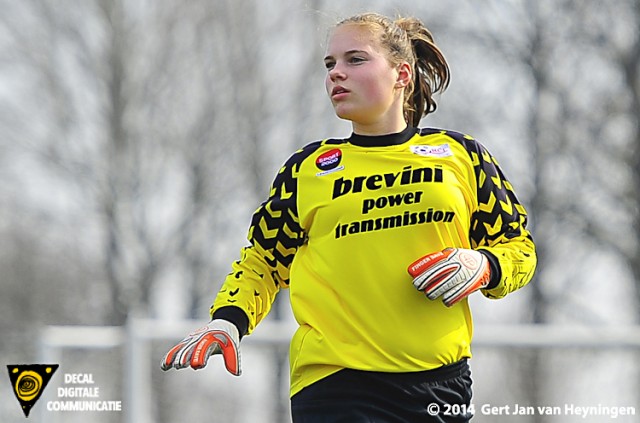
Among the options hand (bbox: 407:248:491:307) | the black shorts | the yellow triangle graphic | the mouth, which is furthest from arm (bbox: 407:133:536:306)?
the yellow triangle graphic

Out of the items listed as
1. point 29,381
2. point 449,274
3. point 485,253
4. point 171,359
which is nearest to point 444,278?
point 449,274

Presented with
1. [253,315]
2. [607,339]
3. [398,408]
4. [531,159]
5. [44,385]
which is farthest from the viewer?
[531,159]

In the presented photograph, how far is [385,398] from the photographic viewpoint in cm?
345

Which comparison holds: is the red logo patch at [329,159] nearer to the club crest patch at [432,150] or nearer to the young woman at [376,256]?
the young woman at [376,256]

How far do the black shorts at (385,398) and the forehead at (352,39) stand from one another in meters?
0.88

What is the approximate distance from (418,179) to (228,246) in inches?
407

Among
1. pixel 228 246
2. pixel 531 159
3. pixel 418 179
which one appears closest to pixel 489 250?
Answer: pixel 418 179

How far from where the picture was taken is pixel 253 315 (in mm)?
3697

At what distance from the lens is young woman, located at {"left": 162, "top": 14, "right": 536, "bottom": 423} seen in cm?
346

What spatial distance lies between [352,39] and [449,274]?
2.40 ft

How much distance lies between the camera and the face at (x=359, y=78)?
3.57m

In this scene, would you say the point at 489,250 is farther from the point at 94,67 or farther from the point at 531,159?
the point at 94,67

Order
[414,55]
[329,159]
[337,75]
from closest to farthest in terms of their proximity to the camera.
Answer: [337,75] < [329,159] < [414,55]

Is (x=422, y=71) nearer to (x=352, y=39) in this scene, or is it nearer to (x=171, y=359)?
(x=352, y=39)
